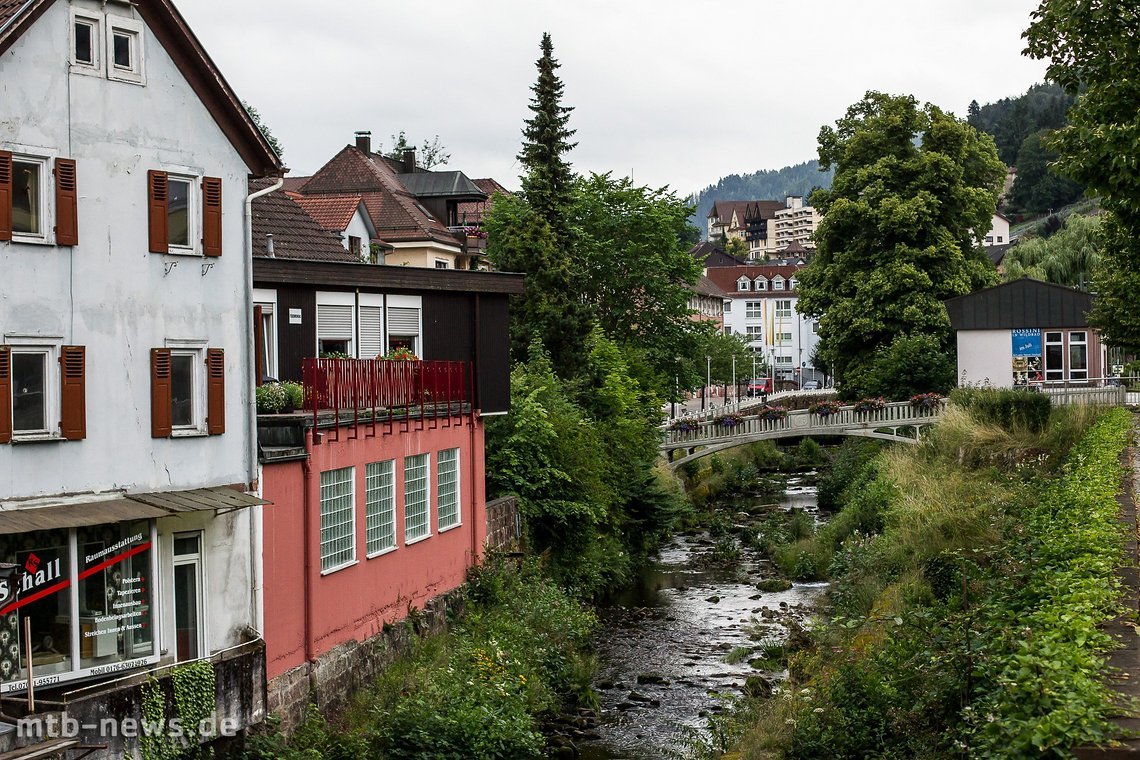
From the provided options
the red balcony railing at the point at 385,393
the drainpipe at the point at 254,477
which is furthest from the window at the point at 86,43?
the red balcony railing at the point at 385,393

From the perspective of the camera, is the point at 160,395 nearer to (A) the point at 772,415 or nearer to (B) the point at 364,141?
(A) the point at 772,415

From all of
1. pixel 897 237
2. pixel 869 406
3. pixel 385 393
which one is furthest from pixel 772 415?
pixel 385 393

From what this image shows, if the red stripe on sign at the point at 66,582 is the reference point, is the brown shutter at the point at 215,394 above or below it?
above

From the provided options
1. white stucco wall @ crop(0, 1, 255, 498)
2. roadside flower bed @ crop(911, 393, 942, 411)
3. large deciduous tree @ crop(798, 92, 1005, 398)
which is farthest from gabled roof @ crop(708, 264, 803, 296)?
white stucco wall @ crop(0, 1, 255, 498)

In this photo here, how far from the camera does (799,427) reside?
1941 inches

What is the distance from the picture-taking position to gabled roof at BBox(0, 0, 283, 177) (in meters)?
17.1

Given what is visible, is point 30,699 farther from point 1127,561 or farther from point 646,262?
A: point 646,262

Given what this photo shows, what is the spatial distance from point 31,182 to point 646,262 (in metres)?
37.6

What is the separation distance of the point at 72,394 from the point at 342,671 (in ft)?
21.5

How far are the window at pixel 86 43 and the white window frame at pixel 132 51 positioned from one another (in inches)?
5.8

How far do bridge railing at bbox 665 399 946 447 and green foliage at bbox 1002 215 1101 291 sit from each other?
2303cm

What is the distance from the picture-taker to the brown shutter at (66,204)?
631 inches

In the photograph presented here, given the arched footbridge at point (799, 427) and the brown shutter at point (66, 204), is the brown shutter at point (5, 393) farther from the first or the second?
the arched footbridge at point (799, 427)

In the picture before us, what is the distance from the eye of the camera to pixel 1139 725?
8836 millimetres
